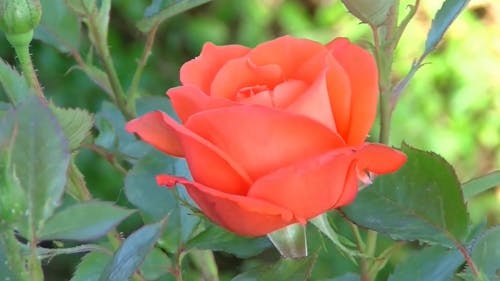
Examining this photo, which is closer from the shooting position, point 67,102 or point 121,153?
point 121,153

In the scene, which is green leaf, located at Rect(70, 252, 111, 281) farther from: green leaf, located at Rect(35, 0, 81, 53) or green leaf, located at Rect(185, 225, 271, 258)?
green leaf, located at Rect(35, 0, 81, 53)

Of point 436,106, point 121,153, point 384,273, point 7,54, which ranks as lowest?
point 436,106

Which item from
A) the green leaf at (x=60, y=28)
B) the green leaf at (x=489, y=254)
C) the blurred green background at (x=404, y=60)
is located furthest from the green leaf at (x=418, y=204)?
the blurred green background at (x=404, y=60)

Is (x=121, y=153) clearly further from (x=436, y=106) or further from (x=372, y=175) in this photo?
(x=436, y=106)

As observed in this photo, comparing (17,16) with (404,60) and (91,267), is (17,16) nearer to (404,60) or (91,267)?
(91,267)

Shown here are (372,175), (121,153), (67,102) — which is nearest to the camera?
(372,175)

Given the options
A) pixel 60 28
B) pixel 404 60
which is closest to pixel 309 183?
pixel 60 28

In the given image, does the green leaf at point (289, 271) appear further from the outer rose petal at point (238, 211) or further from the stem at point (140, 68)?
the stem at point (140, 68)

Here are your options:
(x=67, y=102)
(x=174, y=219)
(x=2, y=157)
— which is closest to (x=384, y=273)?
(x=174, y=219)
